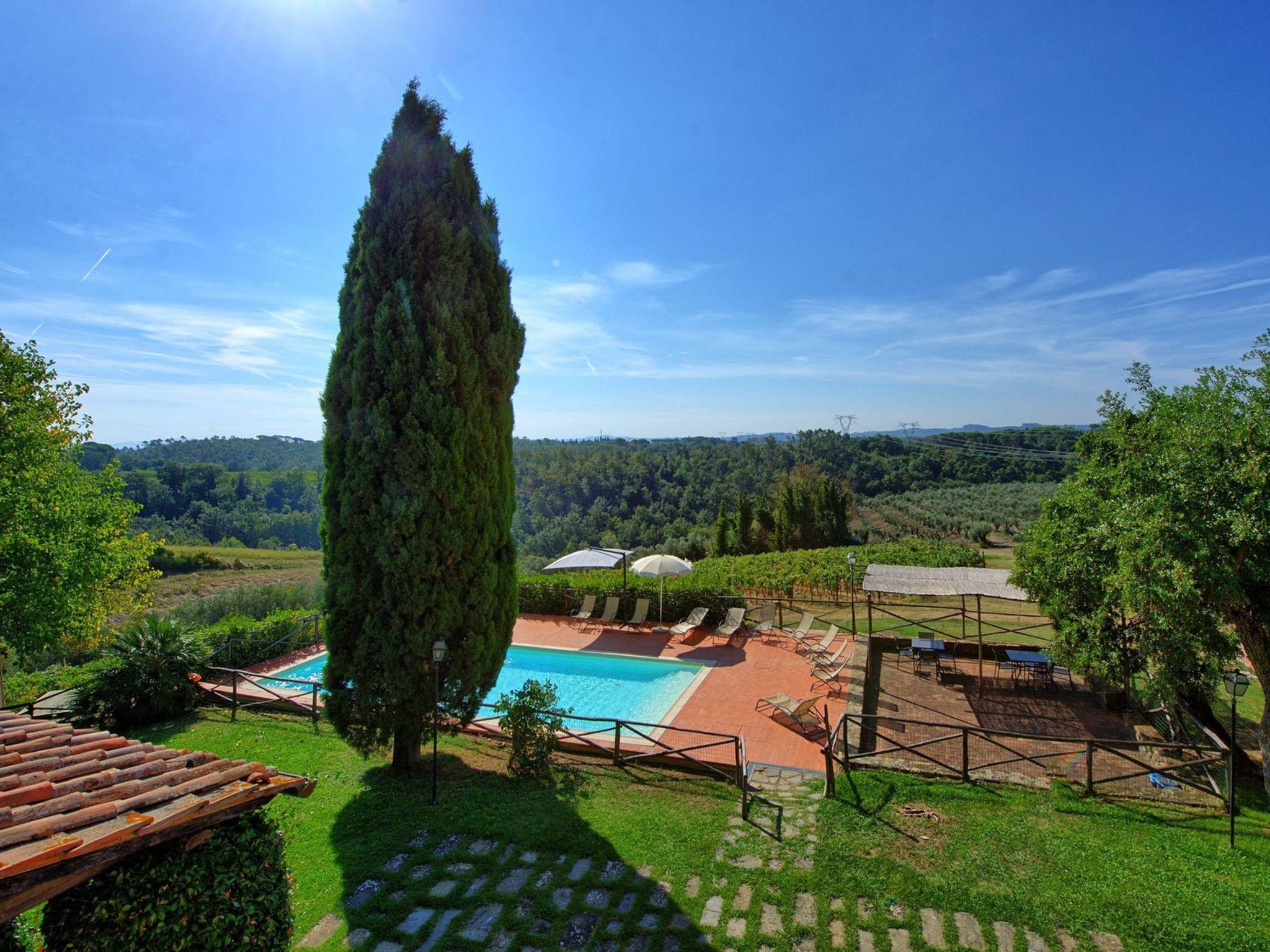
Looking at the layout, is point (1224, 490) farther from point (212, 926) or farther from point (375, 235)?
point (375, 235)

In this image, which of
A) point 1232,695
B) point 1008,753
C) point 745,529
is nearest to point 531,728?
point 1008,753

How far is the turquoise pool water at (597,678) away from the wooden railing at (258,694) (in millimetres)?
304

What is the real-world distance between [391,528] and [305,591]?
1325cm

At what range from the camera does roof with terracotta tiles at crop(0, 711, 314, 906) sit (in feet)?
8.56

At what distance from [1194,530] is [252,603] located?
64.7 ft

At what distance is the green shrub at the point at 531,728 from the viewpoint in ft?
25.3

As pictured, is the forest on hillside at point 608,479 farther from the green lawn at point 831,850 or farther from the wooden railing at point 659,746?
the green lawn at point 831,850

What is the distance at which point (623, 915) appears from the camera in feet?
15.9

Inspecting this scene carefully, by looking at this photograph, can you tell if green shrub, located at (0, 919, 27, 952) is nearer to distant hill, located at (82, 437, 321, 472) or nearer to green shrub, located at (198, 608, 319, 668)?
green shrub, located at (198, 608, 319, 668)

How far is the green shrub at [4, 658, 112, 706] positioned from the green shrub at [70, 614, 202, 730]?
24 centimetres

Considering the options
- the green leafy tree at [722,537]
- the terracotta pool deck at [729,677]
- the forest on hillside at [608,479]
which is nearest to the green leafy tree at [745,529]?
the green leafy tree at [722,537]

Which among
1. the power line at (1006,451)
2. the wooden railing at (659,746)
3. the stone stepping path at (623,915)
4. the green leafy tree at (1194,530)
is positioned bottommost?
the wooden railing at (659,746)

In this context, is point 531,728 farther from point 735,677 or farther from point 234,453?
point 234,453

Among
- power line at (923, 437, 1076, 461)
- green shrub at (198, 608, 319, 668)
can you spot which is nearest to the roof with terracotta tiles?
green shrub at (198, 608, 319, 668)
